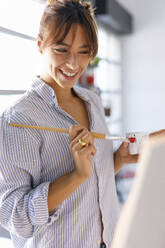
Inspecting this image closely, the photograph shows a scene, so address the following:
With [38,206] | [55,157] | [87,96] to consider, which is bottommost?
[38,206]

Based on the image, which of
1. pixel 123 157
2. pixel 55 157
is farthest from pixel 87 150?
pixel 123 157

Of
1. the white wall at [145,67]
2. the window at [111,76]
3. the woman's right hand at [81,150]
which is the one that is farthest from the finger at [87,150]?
the white wall at [145,67]

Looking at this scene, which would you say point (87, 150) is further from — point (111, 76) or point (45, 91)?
point (111, 76)

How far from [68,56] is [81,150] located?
0.34 m

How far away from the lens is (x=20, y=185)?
0.84 meters

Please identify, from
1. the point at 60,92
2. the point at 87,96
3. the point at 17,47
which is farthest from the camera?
the point at 17,47

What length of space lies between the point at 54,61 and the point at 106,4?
2.18 metres

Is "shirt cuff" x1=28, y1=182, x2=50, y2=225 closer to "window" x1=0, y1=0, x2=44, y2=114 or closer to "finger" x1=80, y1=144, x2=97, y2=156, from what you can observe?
"finger" x1=80, y1=144, x2=97, y2=156

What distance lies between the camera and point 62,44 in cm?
94

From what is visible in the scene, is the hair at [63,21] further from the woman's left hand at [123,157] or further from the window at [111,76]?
the window at [111,76]

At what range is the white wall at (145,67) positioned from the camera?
415 cm

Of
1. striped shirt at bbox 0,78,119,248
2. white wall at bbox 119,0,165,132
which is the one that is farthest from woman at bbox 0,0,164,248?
white wall at bbox 119,0,165,132

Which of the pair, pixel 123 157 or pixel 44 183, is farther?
pixel 123 157

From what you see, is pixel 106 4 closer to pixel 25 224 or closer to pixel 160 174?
pixel 25 224
